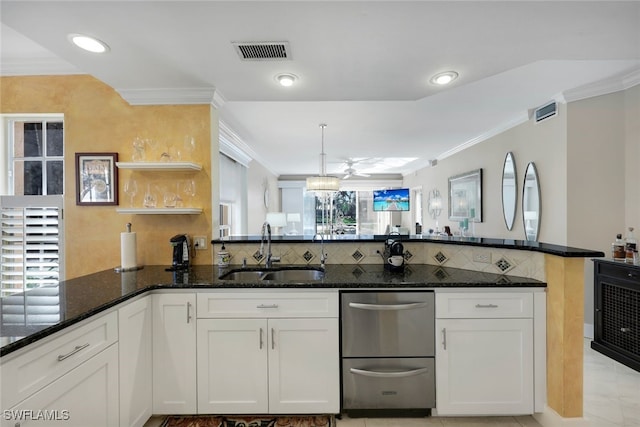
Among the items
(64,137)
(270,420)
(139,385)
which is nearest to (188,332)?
(139,385)

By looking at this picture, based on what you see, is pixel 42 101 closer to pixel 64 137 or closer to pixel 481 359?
pixel 64 137

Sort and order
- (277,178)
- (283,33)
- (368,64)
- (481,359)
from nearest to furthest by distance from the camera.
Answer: (283,33)
(481,359)
(368,64)
(277,178)

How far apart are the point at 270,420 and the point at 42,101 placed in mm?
3072

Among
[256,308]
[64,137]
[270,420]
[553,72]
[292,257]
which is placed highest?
[553,72]

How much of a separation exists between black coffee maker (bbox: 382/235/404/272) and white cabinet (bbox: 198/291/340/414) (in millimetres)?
576

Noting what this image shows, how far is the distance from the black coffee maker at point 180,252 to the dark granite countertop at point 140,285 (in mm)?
91

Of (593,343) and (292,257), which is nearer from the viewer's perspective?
(292,257)

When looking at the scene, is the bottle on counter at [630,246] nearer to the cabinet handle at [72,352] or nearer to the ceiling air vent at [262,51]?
the ceiling air vent at [262,51]

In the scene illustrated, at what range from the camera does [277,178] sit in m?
9.02

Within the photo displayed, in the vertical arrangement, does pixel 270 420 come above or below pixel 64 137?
below

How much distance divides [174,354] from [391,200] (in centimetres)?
765

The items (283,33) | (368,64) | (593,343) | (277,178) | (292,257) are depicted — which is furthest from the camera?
(277,178)

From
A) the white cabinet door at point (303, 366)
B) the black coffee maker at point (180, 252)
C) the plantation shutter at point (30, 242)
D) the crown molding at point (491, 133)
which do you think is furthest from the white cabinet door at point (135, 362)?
the crown molding at point (491, 133)

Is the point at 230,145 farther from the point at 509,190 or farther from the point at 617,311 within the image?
the point at 617,311
